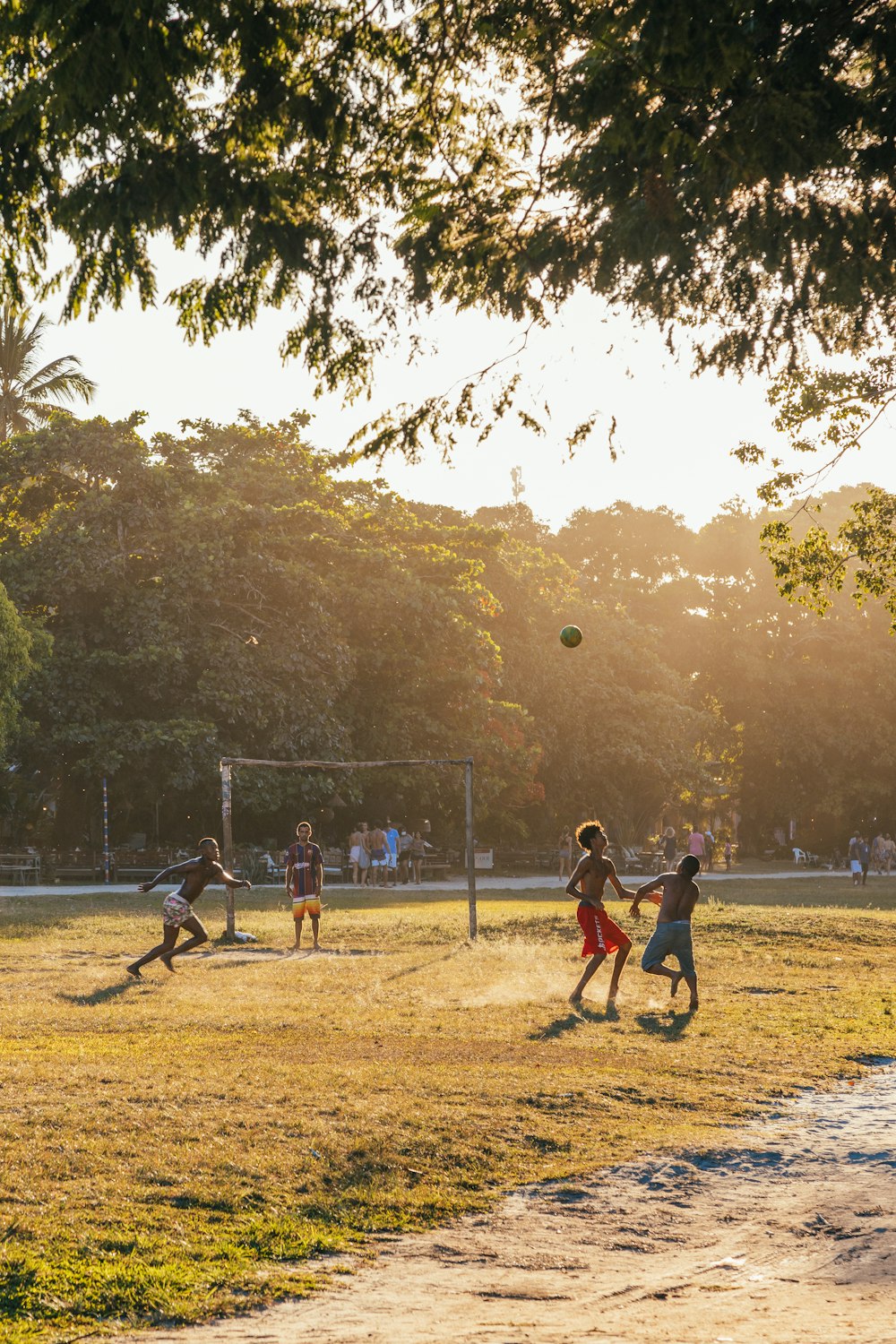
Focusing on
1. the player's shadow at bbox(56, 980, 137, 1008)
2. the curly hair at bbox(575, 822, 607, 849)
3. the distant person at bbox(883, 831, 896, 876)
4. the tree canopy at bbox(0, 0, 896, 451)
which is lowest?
the distant person at bbox(883, 831, 896, 876)

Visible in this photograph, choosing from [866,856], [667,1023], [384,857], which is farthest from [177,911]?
[866,856]

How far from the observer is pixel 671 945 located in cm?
1381

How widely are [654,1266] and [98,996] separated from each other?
9.18 metres

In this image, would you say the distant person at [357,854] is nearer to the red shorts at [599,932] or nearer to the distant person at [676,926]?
the red shorts at [599,932]

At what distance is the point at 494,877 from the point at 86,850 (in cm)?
1189

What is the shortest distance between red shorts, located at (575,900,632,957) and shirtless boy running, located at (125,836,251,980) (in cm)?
461

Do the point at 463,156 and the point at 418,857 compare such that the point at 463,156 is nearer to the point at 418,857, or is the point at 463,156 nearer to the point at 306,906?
the point at 306,906

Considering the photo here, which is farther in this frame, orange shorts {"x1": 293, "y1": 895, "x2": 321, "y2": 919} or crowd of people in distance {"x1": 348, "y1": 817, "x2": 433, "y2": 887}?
crowd of people in distance {"x1": 348, "y1": 817, "x2": 433, "y2": 887}

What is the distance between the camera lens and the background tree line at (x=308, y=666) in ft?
119

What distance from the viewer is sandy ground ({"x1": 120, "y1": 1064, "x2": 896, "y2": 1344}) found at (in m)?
5.36

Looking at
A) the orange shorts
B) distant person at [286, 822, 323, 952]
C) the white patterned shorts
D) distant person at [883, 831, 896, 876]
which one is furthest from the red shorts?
distant person at [883, 831, 896, 876]

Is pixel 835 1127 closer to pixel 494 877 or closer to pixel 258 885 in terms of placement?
pixel 258 885

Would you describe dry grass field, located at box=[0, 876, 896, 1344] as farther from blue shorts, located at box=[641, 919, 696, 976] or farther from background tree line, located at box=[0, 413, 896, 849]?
background tree line, located at box=[0, 413, 896, 849]

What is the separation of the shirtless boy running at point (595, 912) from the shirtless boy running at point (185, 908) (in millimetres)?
4519
